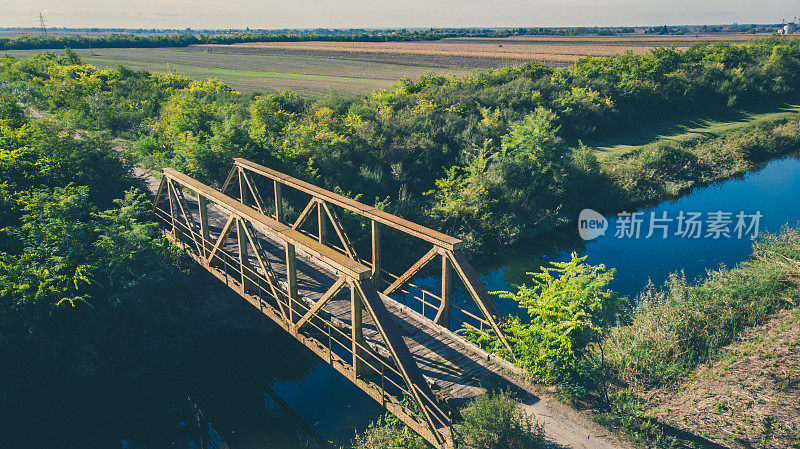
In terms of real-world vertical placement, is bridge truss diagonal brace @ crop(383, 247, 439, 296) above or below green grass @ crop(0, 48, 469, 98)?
below

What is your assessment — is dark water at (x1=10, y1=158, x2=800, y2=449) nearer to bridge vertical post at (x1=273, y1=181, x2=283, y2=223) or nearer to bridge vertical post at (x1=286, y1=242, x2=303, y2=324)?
bridge vertical post at (x1=286, y1=242, x2=303, y2=324)

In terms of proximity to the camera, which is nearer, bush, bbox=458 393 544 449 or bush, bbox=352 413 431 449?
bush, bbox=458 393 544 449

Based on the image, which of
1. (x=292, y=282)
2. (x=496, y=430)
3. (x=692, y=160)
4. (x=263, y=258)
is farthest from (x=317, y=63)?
(x=496, y=430)

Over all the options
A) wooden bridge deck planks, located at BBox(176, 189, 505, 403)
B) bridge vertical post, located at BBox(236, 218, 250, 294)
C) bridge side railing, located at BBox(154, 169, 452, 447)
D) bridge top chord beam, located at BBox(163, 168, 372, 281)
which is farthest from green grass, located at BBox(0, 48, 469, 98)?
bridge top chord beam, located at BBox(163, 168, 372, 281)

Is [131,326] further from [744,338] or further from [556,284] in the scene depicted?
[744,338]

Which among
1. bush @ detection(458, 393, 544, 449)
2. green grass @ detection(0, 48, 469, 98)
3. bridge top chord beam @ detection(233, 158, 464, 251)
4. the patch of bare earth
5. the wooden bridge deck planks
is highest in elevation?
green grass @ detection(0, 48, 469, 98)

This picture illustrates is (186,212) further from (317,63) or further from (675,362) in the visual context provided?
(317,63)

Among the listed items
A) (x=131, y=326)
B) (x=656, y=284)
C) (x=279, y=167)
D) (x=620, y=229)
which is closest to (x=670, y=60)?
(x=620, y=229)
